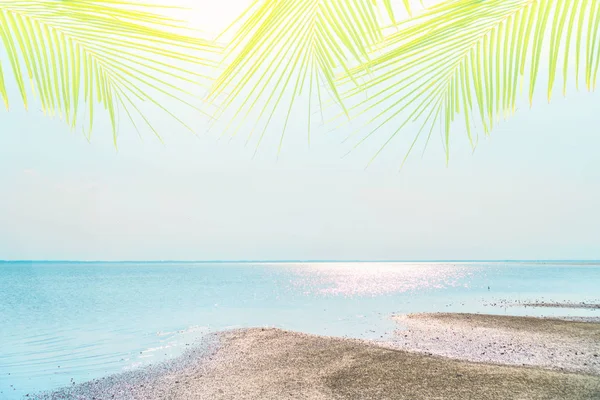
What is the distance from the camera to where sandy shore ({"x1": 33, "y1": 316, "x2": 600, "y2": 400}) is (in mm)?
9008

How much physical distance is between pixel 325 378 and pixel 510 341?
9177mm

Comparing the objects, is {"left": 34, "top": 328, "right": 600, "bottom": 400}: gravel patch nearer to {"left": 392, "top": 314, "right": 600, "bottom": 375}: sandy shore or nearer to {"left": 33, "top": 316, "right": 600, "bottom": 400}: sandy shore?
{"left": 33, "top": 316, "right": 600, "bottom": 400}: sandy shore

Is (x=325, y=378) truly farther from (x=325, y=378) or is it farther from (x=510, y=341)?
(x=510, y=341)

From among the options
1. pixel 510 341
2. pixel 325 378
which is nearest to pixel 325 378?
pixel 325 378

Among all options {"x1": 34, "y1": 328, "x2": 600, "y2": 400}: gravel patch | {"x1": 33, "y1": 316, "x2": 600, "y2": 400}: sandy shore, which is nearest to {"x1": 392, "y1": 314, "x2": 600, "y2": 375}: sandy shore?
{"x1": 33, "y1": 316, "x2": 600, "y2": 400}: sandy shore

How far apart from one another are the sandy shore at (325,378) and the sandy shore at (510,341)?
1.99 m

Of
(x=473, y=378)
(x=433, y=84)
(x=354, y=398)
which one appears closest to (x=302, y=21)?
(x=433, y=84)

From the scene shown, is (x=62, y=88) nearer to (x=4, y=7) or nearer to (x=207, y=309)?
(x=4, y=7)

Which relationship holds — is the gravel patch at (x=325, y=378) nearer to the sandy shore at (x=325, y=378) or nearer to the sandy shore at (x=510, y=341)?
the sandy shore at (x=325, y=378)

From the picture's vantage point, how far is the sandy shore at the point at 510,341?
43.3ft

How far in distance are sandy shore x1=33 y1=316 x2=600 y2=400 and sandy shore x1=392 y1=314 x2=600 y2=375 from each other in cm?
199

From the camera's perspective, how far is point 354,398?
31.0 ft

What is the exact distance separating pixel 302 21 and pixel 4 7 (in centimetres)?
50

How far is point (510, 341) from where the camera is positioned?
16.5m
